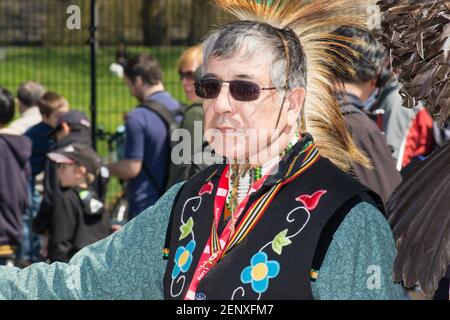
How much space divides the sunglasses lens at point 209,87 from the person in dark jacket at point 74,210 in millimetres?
3305

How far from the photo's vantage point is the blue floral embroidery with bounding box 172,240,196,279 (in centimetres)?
269

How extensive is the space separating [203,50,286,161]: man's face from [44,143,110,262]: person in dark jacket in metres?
3.33

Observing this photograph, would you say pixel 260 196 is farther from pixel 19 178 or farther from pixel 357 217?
pixel 19 178

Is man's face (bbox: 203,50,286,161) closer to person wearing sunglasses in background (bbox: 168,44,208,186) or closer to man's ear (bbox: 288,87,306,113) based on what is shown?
man's ear (bbox: 288,87,306,113)

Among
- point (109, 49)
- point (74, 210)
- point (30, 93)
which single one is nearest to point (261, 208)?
point (74, 210)

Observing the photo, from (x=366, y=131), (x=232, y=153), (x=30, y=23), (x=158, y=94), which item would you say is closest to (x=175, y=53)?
(x=30, y=23)

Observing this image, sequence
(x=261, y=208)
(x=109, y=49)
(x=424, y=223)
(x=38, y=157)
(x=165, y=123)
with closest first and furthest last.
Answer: (x=424, y=223), (x=261, y=208), (x=165, y=123), (x=38, y=157), (x=109, y=49)

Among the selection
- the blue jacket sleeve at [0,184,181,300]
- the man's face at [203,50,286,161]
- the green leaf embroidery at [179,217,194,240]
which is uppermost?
the man's face at [203,50,286,161]

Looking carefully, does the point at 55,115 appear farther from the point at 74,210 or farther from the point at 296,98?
the point at 296,98

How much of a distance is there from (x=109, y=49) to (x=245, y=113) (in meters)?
8.74

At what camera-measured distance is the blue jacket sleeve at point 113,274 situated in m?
2.83

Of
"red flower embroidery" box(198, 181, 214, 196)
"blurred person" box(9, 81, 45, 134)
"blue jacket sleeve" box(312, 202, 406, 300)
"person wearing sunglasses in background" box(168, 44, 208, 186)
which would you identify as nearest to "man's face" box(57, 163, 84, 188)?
"person wearing sunglasses in background" box(168, 44, 208, 186)

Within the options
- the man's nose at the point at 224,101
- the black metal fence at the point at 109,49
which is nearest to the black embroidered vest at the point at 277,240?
the man's nose at the point at 224,101

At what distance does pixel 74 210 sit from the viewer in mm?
6000
